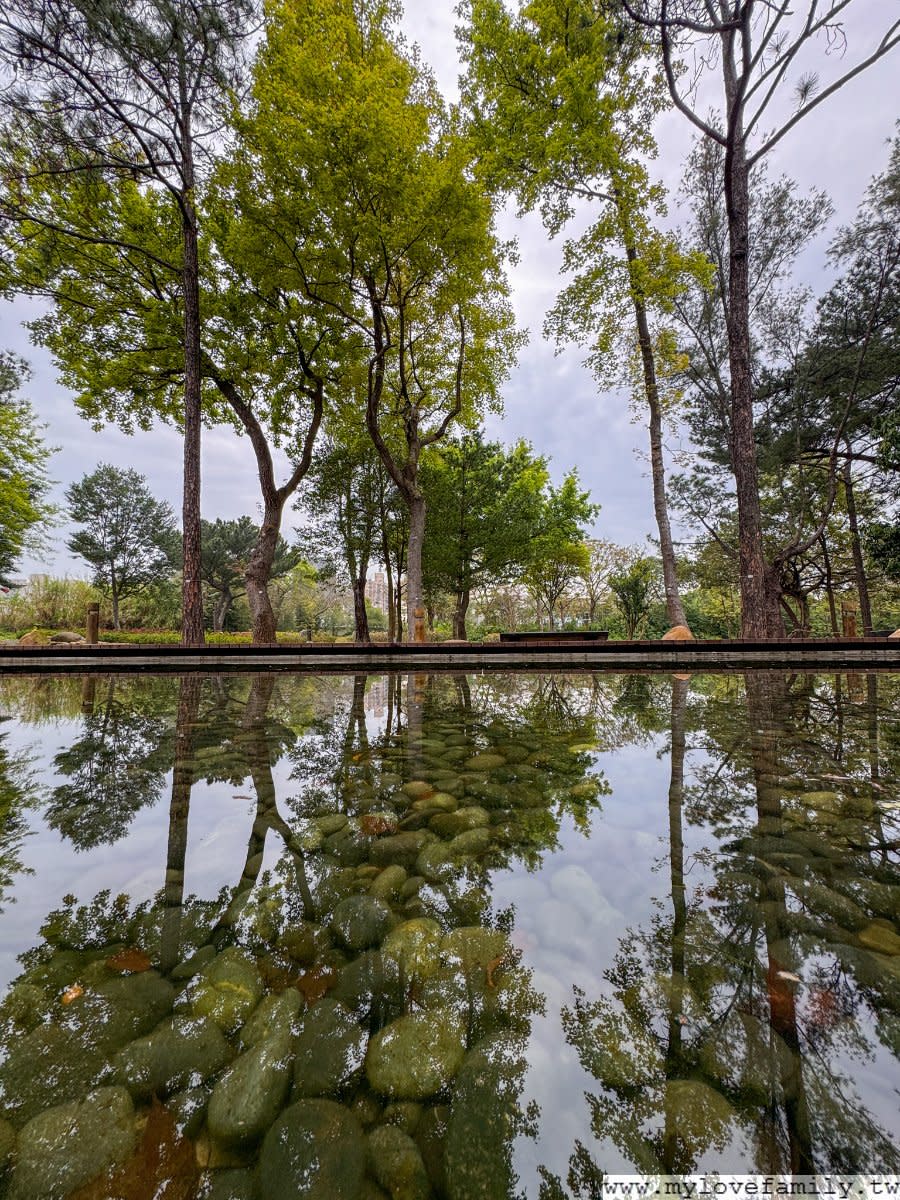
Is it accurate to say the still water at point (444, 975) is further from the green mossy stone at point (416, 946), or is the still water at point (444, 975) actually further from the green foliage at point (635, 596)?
the green foliage at point (635, 596)

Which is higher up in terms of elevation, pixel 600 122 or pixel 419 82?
pixel 419 82

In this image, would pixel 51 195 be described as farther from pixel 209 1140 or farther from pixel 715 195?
pixel 715 195

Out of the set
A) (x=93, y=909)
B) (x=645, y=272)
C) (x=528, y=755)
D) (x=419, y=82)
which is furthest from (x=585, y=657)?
(x=419, y=82)

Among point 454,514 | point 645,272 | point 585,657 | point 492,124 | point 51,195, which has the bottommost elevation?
point 585,657

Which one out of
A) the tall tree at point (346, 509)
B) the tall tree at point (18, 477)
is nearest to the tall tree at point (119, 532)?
the tall tree at point (18, 477)

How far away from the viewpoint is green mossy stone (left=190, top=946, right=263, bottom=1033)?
2.47ft

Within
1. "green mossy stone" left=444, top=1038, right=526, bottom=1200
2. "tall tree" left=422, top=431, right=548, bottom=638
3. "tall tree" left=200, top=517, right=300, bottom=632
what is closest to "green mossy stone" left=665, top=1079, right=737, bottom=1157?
"green mossy stone" left=444, top=1038, right=526, bottom=1200

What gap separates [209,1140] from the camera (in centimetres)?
56

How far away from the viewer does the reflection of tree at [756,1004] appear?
58 centimetres

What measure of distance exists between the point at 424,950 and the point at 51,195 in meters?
12.9

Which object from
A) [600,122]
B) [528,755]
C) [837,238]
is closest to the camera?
[528,755]

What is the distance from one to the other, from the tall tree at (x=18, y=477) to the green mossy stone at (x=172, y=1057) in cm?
2297

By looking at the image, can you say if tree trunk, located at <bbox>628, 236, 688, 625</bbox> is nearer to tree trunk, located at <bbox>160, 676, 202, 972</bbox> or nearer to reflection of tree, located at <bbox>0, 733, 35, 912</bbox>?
tree trunk, located at <bbox>160, 676, 202, 972</bbox>

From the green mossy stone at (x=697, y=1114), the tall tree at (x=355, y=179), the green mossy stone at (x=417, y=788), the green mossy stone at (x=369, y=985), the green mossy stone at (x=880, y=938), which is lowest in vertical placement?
the green mossy stone at (x=369, y=985)
